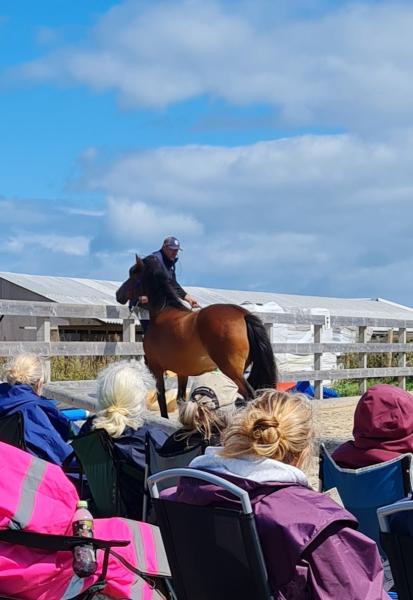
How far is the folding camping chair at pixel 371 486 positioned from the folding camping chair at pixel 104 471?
105 cm

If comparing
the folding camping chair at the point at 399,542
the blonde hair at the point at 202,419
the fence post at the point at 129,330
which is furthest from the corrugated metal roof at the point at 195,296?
the folding camping chair at the point at 399,542

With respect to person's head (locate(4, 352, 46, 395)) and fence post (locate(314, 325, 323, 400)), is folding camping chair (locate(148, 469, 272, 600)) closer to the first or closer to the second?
person's head (locate(4, 352, 46, 395))

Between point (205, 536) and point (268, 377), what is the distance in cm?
651

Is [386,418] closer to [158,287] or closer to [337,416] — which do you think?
[158,287]

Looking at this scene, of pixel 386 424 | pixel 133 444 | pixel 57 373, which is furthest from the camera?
pixel 57 373

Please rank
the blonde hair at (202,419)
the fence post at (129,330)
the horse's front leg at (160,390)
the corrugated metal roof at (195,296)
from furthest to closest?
the corrugated metal roof at (195,296) < the fence post at (129,330) < the horse's front leg at (160,390) < the blonde hair at (202,419)

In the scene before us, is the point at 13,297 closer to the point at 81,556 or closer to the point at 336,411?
the point at 336,411

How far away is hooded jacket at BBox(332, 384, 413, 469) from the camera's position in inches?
127

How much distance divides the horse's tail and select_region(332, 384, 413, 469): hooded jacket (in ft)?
17.4

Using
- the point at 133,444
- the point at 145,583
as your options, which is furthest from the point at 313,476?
the point at 145,583

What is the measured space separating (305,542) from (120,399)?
7.40ft

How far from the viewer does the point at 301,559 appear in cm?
209

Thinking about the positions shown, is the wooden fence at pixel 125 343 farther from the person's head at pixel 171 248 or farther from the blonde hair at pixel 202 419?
the blonde hair at pixel 202 419

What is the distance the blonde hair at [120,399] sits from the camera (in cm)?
410
